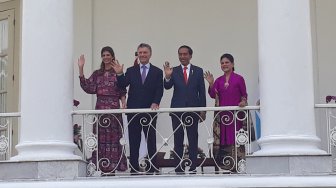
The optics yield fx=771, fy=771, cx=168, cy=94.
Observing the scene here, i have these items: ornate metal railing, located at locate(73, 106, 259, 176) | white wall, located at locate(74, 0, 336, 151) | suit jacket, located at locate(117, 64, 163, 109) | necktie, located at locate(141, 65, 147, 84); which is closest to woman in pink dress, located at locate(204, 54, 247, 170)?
ornate metal railing, located at locate(73, 106, 259, 176)

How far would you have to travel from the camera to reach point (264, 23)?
10.2m

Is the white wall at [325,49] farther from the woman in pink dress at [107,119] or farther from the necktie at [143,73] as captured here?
the woman in pink dress at [107,119]

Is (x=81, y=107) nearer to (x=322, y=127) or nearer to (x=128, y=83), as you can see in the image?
(x=128, y=83)

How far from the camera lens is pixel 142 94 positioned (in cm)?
1092

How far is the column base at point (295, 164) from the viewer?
385 inches

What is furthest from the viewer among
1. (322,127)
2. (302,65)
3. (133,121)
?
(322,127)

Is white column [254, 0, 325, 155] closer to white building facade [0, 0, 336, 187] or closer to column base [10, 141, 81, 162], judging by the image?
white building facade [0, 0, 336, 187]

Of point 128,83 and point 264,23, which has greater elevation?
point 264,23

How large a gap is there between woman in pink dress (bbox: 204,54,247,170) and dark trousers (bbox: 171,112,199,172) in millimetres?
476

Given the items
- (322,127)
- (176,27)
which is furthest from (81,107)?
(322,127)

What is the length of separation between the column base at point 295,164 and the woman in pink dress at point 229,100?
949mm

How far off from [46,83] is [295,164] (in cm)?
342

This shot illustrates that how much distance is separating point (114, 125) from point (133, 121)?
33cm

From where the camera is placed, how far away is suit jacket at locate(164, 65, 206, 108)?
10891 millimetres
